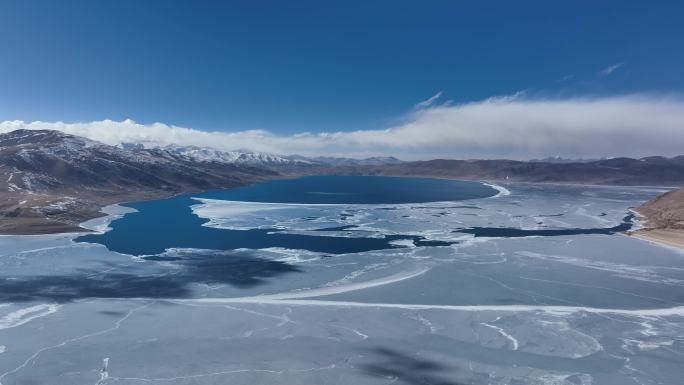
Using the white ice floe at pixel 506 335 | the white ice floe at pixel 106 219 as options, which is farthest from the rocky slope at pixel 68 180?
the white ice floe at pixel 506 335

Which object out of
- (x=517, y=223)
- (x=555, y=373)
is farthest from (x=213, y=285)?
(x=517, y=223)

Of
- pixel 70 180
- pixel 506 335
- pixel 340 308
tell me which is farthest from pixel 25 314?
pixel 70 180

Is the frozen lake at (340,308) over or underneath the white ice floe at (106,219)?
underneath

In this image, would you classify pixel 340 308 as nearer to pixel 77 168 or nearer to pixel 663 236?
pixel 663 236

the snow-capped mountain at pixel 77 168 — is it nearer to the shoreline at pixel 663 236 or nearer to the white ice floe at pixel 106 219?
the white ice floe at pixel 106 219

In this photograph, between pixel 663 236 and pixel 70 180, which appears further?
pixel 70 180

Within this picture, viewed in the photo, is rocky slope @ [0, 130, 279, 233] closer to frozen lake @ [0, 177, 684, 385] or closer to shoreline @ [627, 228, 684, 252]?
frozen lake @ [0, 177, 684, 385]

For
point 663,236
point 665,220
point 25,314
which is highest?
point 665,220

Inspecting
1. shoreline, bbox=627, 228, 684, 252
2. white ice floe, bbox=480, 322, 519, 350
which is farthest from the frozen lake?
shoreline, bbox=627, 228, 684, 252
